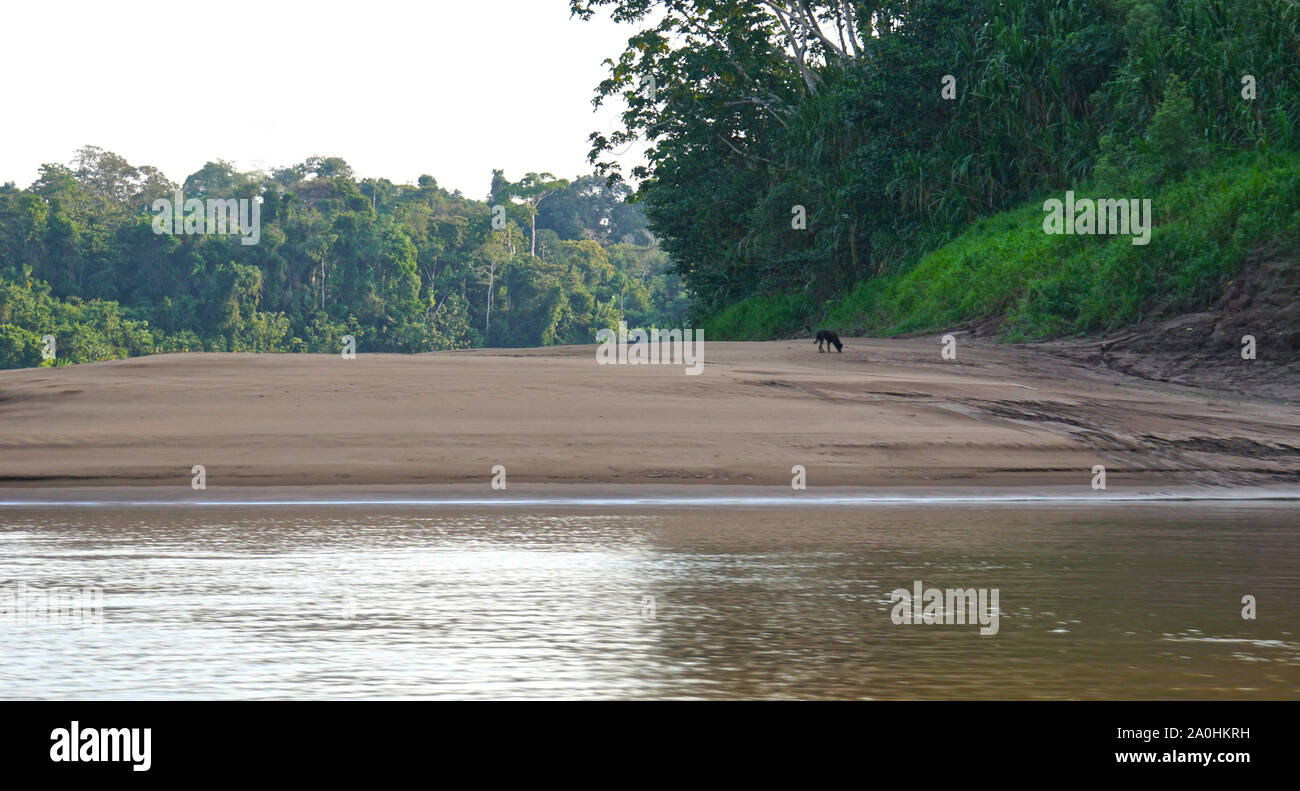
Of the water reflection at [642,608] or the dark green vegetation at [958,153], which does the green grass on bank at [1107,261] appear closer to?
the dark green vegetation at [958,153]

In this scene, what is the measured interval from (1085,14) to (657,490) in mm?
20578

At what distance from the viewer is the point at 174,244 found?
61.9m

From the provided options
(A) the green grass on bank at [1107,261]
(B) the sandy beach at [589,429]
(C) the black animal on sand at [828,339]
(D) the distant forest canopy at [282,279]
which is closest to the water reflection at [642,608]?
(B) the sandy beach at [589,429]

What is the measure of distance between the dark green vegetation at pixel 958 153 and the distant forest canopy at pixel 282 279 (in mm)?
16171

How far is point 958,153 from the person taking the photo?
28188 millimetres

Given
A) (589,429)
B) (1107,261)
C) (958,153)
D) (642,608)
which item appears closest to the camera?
(642,608)

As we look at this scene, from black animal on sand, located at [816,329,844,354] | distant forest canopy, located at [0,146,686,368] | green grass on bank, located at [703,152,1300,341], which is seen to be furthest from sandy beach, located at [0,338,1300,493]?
distant forest canopy, located at [0,146,686,368]

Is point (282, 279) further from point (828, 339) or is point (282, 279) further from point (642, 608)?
point (642, 608)

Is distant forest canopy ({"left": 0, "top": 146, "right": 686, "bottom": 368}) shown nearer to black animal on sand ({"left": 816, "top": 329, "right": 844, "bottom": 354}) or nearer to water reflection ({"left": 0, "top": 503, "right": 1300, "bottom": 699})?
black animal on sand ({"left": 816, "top": 329, "right": 844, "bottom": 354})

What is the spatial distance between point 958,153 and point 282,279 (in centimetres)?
4195

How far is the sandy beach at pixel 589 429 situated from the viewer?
38.2 ft

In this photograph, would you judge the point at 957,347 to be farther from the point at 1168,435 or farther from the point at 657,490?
the point at 657,490

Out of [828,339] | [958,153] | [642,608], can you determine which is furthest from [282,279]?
[642,608]

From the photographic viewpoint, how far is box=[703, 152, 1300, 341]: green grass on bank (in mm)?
20906
